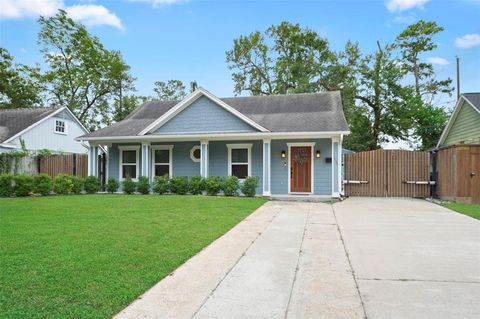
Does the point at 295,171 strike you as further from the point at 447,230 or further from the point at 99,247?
the point at 99,247

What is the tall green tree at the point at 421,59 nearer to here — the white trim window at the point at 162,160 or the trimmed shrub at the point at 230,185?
the trimmed shrub at the point at 230,185

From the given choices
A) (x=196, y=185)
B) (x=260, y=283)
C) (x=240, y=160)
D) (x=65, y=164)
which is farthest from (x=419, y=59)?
(x=260, y=283)

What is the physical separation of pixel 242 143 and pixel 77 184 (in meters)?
7.53

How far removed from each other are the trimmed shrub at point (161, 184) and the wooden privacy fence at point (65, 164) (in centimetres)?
498

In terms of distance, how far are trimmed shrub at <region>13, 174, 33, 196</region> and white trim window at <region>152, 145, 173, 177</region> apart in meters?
4.96

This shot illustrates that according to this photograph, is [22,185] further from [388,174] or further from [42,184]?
[388,174]

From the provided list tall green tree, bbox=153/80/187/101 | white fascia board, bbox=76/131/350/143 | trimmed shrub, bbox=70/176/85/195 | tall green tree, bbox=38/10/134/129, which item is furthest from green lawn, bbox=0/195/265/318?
tall green tree, bbox=153/80/187/101

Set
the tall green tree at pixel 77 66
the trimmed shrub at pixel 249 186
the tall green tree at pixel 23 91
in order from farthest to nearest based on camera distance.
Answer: the tall green tree at pixel 77 66
the tall green tree at pixel 23 91
the trimmed shrub at pixel 249 186

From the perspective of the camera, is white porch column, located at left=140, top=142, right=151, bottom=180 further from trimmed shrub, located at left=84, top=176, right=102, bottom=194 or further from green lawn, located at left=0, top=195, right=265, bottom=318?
green lawn, located at left=0, top=195, right=265, bottom=318

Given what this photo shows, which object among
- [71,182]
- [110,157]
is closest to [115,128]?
[110,157]

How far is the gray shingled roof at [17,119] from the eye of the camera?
21188 mm

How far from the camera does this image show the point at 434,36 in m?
25.2

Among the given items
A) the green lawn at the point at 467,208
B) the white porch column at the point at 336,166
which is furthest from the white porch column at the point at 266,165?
the green lawn at the point at 467,208

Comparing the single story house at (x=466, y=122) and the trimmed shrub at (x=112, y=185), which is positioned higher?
the single story house at (x=466, y=122)
